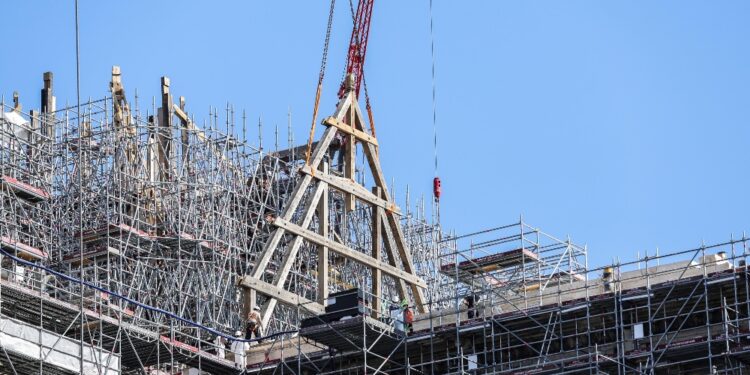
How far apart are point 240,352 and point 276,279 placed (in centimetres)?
364

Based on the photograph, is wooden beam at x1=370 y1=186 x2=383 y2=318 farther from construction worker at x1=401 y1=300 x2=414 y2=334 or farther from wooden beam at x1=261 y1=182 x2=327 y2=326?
construction worker at x1=401 y1=300 x2=414 y2=334

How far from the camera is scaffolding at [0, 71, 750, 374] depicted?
67.5m

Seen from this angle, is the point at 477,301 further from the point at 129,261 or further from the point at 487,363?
the point at 129,261

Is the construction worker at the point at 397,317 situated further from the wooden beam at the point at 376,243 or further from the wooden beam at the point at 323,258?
the wooden beam at the point at 376,243

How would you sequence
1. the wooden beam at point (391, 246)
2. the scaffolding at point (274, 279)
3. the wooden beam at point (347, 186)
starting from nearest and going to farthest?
the scaffolding at point (274, 279) → the wooden beam at point (347, 186) → the wooden beam at point (391, 246)

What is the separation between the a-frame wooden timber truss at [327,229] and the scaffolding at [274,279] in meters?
0.10

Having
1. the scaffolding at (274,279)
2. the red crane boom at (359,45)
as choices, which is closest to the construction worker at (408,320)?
the scaffolding at (274,279)

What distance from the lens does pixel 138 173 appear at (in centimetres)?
10050

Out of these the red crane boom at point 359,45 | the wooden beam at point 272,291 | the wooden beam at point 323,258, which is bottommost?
the wooden beam at point 272,291

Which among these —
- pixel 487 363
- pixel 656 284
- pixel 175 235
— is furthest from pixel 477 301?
pixel 175 235

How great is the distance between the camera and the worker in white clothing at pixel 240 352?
250 ft

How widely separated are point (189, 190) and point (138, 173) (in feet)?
8.49

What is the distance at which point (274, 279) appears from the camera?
79.2m

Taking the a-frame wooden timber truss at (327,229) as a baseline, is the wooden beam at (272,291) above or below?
below
